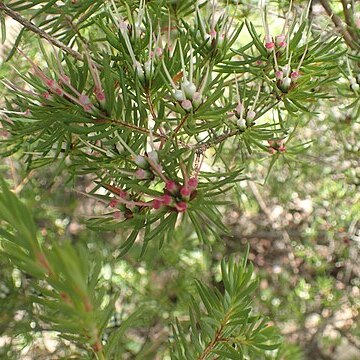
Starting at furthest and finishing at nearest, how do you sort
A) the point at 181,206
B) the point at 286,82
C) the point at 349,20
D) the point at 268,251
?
1. the point at 268,251
2. the point at 349,20
3. the point at 286,82
4. the point at 181,206

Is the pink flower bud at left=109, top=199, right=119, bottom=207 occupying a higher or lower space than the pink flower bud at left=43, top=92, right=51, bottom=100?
lower

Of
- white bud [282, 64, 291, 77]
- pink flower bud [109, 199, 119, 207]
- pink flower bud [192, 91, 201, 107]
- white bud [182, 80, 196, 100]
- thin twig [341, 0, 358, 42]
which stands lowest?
pink flower bud [109, 199, 119, 207]

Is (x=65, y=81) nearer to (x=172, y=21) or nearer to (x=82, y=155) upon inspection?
(x=82, y=155)

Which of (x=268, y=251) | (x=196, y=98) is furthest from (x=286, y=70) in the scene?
(x=268, y=251)

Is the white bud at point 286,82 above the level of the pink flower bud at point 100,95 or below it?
above

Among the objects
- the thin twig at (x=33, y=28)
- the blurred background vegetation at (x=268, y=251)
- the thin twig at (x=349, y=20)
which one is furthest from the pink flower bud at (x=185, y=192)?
the blurred background vegetation at (x=268, y=251)

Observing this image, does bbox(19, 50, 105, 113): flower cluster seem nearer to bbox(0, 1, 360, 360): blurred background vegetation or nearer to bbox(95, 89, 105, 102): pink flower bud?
bbox(95, 89, 105, 102): pink flower bud

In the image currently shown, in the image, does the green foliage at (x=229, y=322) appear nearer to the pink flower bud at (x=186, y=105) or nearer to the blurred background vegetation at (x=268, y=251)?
the pink flower bud at (x=186, y=105)

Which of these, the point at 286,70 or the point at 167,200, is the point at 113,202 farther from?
the point at 286,70

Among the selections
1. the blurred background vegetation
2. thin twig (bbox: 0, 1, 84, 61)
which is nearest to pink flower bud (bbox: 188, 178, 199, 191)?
thin twig (bbox: 0, 1, 84, 61)
